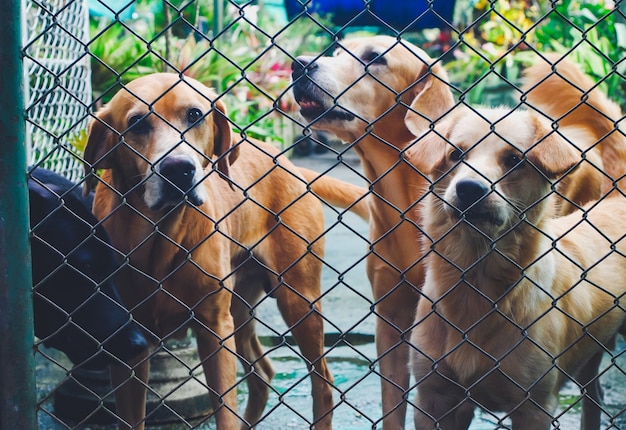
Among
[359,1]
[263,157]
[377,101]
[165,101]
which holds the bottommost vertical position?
[165,101]

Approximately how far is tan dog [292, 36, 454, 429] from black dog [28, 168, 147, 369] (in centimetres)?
113

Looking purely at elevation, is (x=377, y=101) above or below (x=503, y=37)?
below

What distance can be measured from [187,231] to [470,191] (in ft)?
3.83

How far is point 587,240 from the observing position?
10.5ft

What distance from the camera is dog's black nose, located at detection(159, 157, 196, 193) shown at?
2582 millimetres

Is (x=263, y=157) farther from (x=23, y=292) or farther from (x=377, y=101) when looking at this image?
(x=23, y=292)

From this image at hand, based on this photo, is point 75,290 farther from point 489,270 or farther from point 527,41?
point 527,41

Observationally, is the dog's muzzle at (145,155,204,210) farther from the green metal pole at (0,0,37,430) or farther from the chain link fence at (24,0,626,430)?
the green metal pole at (0,0,37,430)

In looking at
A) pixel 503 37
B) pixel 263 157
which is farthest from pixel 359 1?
pixel 263 157

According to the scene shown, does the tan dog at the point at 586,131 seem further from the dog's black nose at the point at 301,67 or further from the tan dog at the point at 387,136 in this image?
the dog's black nose at the point at 301,67

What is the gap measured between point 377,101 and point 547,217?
101 centimetres

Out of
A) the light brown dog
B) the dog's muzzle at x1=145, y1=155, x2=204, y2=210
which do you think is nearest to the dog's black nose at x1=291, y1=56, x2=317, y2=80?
the light brown dog

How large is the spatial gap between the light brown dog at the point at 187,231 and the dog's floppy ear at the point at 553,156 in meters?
0.80

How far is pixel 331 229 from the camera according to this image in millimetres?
3521
